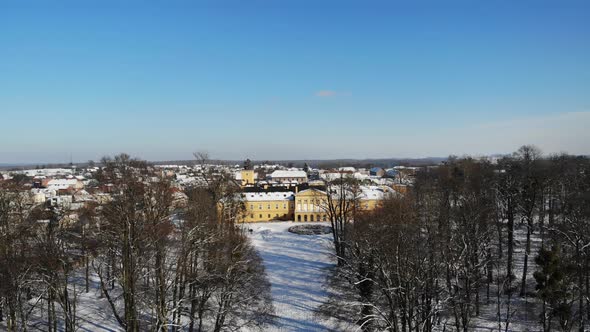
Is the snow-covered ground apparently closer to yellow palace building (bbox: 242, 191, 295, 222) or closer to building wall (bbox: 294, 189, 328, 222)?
building wall (bbox: 294, 189, 328, 222)

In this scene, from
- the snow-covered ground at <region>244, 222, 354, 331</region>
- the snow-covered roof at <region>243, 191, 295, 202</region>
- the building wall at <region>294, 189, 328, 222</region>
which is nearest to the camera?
the snow-covered ground at <region>244, 222, 354, 331</region>

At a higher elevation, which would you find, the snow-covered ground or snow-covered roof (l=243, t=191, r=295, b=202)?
snow-covered roof (l=243, t=191, r=295, b=202)

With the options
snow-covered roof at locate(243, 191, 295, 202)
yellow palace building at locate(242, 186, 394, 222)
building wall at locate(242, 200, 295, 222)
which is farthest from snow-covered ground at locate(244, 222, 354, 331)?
snow-covered roof at locate(243, 191, 295, 202)

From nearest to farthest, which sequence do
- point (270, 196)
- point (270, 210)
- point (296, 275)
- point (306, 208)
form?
point (296, 275) < point (306, 208) < point (270, 210) < point (270, 196)

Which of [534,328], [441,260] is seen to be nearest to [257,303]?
[441,260]

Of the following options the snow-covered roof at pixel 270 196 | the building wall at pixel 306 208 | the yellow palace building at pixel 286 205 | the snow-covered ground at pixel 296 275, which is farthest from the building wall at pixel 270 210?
the snow-covered ground at pixel 296 275

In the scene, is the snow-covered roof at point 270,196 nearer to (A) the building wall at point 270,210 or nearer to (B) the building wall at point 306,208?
(A) the building wall at point 270,210

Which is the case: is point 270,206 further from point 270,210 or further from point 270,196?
point 270,196

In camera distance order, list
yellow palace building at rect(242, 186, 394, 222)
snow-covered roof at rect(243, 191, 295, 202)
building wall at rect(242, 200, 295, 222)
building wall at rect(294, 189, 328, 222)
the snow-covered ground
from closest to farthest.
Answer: the snow-covered ground → building wall at rect(294, 189, 328, 222) → yellow palace building at rect(242, 186, 394, 222) → building wall at rect(242, 200, 295, 222) → snow-covered roof at rect(243, 191, 295, 202)

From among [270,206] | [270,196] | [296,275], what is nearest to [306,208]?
[270,206]
